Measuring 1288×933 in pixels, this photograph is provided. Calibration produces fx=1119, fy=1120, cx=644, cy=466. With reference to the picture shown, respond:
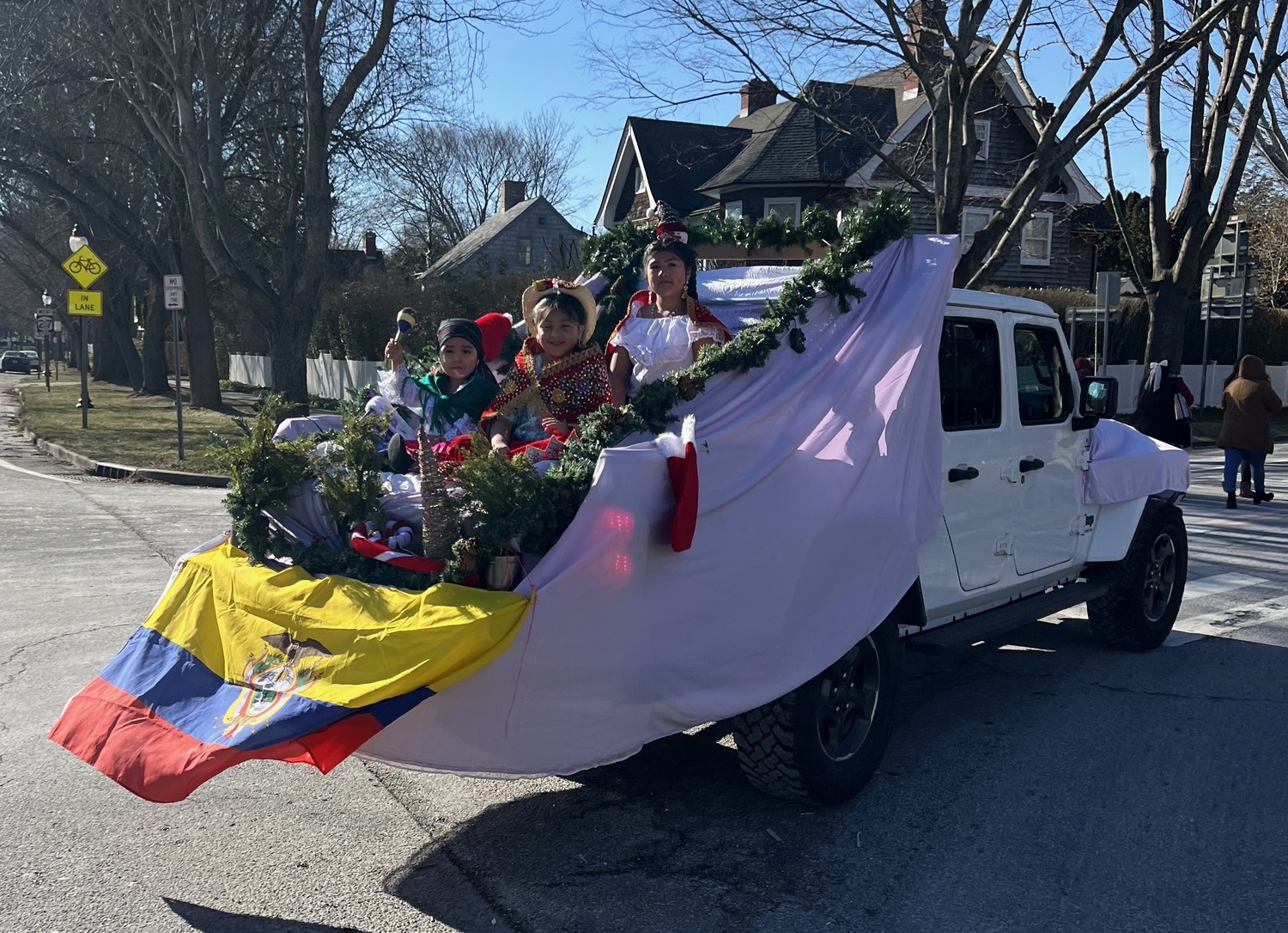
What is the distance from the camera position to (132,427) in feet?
75.8

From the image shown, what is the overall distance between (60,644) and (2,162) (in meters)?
20.0

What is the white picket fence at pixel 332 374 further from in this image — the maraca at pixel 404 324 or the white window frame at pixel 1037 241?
the white window frame at pixel 1037 241

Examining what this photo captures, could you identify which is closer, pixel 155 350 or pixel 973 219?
pixel 973 219

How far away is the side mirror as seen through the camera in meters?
5.92

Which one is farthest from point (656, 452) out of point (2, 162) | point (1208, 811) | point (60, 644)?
point (2, 162)

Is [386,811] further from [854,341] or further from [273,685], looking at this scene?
[854,341]

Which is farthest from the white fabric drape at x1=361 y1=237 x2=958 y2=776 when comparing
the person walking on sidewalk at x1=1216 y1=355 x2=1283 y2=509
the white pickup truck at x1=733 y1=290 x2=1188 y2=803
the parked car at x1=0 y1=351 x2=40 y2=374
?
the parked car at x1=0 y1=351 x2=40 y2=374

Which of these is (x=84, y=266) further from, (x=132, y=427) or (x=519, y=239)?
(x=519, y=239)

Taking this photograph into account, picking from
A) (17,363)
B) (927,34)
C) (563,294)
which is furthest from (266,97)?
(17,363)

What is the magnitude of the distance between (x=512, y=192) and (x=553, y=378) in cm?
5529

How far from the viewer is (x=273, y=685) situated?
3.52 meters

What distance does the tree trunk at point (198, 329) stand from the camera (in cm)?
2764

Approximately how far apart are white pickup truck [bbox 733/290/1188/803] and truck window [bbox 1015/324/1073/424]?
10mm

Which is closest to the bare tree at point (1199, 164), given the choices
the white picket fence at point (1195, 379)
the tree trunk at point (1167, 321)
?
the tree trunk at point (1167, 321)
